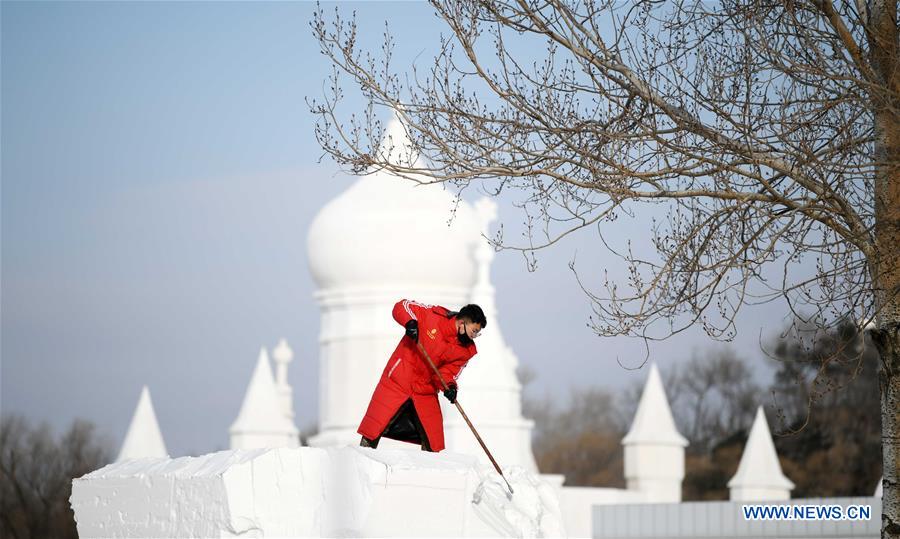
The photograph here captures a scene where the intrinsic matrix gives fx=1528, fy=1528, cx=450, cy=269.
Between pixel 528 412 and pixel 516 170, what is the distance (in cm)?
4254

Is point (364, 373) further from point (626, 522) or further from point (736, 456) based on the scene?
point (736, 456)

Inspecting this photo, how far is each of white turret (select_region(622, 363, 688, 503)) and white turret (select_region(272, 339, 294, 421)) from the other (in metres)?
6.60

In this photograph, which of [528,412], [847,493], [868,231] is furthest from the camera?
[528,412]

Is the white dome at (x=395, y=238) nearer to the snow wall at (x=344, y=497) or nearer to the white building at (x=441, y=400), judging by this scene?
the white building at (x=441, y=400)

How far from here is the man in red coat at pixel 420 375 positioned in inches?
380

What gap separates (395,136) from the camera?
24406mm

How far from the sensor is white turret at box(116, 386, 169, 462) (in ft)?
80.1

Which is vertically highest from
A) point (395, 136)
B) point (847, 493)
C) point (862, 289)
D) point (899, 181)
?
point (395, 136)

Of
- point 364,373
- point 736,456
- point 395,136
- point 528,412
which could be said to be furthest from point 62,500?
point 528,412

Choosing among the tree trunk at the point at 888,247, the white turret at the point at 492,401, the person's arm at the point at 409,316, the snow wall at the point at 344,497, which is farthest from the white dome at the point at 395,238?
the snow wall at the point at 344,497

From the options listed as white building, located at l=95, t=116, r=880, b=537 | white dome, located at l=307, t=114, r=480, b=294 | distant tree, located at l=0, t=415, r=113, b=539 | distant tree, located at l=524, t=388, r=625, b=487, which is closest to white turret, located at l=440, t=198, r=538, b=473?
white building, located at l=95, t=116, r=880, b=537

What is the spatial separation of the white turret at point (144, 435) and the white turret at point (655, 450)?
7485mm

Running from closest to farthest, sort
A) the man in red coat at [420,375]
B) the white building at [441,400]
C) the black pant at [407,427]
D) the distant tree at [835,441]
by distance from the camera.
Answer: the man in red coat at [420,375], the black pant at [407,427], the white building at [441,400], the distant tree at [835,441]

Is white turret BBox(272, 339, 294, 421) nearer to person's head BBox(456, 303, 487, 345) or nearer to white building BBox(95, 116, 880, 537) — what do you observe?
white building BBox(95, 116, 880, 537)
